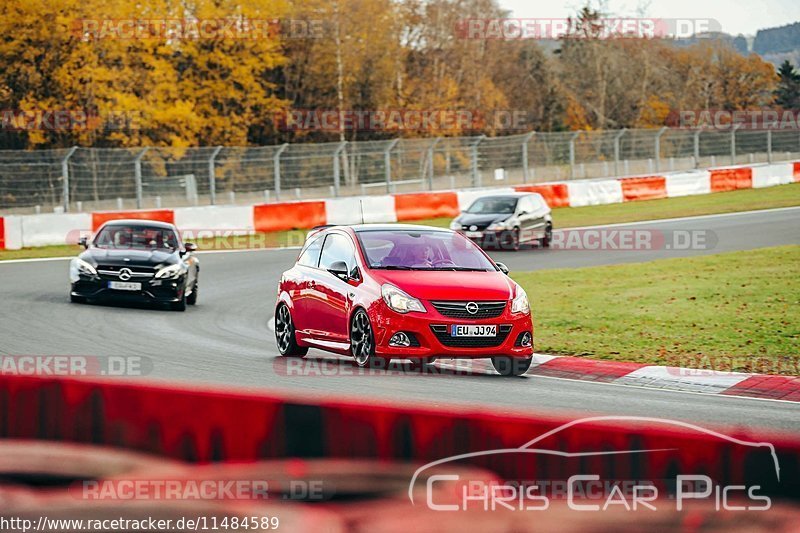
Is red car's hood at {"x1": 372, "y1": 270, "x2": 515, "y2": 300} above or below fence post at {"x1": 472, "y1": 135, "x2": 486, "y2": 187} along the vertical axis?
below

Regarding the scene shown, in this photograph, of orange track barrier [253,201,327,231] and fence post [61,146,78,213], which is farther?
orange track barrier [253,201,327,231]

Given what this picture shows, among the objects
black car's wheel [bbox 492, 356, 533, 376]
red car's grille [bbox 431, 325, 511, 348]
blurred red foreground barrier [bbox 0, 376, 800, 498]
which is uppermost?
blurred red foreground barrier [bbox 0, 376, 800, 498]

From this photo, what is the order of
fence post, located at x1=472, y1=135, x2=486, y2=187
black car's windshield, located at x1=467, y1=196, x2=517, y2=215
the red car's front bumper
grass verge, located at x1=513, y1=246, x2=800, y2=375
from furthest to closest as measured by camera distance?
fence post, located at x1=472, y1=135, x2=486, y2=187
black car's windshield, located at x1=467, y1=196, x2=517, y2=215
grass verge, located at x1=513, y1=246, x2=800, y2=375
the red car's front bumper

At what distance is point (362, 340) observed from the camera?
38.9 ft

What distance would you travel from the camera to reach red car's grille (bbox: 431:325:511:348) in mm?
11445

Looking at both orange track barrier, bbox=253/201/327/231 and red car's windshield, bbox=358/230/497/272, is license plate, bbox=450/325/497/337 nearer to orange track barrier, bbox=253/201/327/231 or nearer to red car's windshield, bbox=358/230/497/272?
red car's windshield, bbox=358/230/497/272

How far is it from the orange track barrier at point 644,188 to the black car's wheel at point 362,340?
2993 cm

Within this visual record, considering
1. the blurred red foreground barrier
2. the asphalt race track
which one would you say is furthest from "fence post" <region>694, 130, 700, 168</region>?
the blurred red foreground barrier

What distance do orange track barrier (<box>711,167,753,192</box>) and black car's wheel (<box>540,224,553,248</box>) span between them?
16.0 metres

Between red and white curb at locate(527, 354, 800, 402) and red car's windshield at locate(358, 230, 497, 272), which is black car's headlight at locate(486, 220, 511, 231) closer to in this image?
red and white curb at locate(527, 354, 800, 402)

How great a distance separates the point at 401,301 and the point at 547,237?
56.9 feet

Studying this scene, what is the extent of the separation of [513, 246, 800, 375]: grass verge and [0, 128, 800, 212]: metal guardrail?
12.7 metres

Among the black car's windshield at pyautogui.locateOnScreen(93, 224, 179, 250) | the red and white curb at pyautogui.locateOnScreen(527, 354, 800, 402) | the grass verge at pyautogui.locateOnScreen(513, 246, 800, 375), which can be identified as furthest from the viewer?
the black car's windshield at pyautogui.locateOnScreen(93, 224, 179, 250)

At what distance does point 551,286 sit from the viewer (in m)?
20.2
